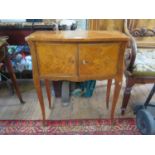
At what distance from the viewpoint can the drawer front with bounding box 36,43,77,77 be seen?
4.13ft

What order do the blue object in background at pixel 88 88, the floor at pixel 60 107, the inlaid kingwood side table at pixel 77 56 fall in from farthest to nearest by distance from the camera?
the blue object in background at pixel 88 88 → the floor at pixel 60 107 → the inlaid kingwood side table at pixel 77 56

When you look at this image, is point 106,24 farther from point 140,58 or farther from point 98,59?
point 98,59

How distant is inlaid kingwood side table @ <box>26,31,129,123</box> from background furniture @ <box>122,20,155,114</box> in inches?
9.0

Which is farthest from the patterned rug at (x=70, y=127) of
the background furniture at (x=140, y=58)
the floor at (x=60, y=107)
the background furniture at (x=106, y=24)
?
the background furniture at (x=106, y=24)

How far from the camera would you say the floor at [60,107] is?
Result: 178 cm

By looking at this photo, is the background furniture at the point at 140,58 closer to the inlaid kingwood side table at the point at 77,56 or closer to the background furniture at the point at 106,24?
the background furniture at the point at 106,24

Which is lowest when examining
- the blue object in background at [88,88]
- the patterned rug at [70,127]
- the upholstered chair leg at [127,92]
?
the patterned rug at [70,127]

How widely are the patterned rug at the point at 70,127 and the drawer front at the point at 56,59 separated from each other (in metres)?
0.52

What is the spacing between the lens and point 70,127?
162 cm

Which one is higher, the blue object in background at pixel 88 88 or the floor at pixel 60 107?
the blue object in background at pixel 88 88

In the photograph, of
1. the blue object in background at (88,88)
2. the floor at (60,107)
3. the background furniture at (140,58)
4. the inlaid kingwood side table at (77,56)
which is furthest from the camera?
the blue object in background at (88,88)

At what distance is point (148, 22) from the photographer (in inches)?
85.4

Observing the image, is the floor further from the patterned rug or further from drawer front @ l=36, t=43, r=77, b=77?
drawer front @ l=36, t=43, r=77, b=77
